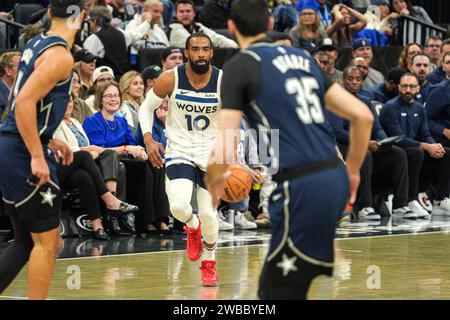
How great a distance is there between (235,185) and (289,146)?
4.81m

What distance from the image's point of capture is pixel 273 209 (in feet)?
19.3

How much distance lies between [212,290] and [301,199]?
369 centimetres

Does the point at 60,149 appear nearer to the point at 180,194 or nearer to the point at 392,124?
the point at 180,194

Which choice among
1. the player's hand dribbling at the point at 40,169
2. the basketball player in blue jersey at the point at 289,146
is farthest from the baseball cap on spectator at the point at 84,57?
the basketball player in blue jersey at the point at 289,146

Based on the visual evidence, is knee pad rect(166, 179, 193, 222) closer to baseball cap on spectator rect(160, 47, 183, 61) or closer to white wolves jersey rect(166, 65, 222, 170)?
white wolves jersey rect(166, 65, 222, 170)

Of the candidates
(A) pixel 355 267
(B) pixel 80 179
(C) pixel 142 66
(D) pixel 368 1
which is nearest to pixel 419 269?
(A) pixel 355 267

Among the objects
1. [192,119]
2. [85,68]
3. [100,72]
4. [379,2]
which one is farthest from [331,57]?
[192,119]

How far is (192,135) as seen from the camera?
10.2 metres

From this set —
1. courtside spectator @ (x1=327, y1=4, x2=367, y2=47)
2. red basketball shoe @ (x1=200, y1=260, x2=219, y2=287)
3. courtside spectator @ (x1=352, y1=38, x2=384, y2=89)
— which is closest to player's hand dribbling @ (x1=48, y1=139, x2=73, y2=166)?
red basketball shoe @ (x1=200, y1=260, x2=219, y2=287)

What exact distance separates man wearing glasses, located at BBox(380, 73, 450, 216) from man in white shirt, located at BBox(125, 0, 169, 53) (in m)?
3.57

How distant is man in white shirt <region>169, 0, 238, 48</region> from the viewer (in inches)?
677

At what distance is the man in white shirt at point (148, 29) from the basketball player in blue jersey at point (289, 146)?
11.1m

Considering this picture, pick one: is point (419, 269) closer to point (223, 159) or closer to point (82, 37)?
point (223, 159)

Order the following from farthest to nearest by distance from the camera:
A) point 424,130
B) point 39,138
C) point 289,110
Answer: point 424,130
point 39,138
point 289,110
